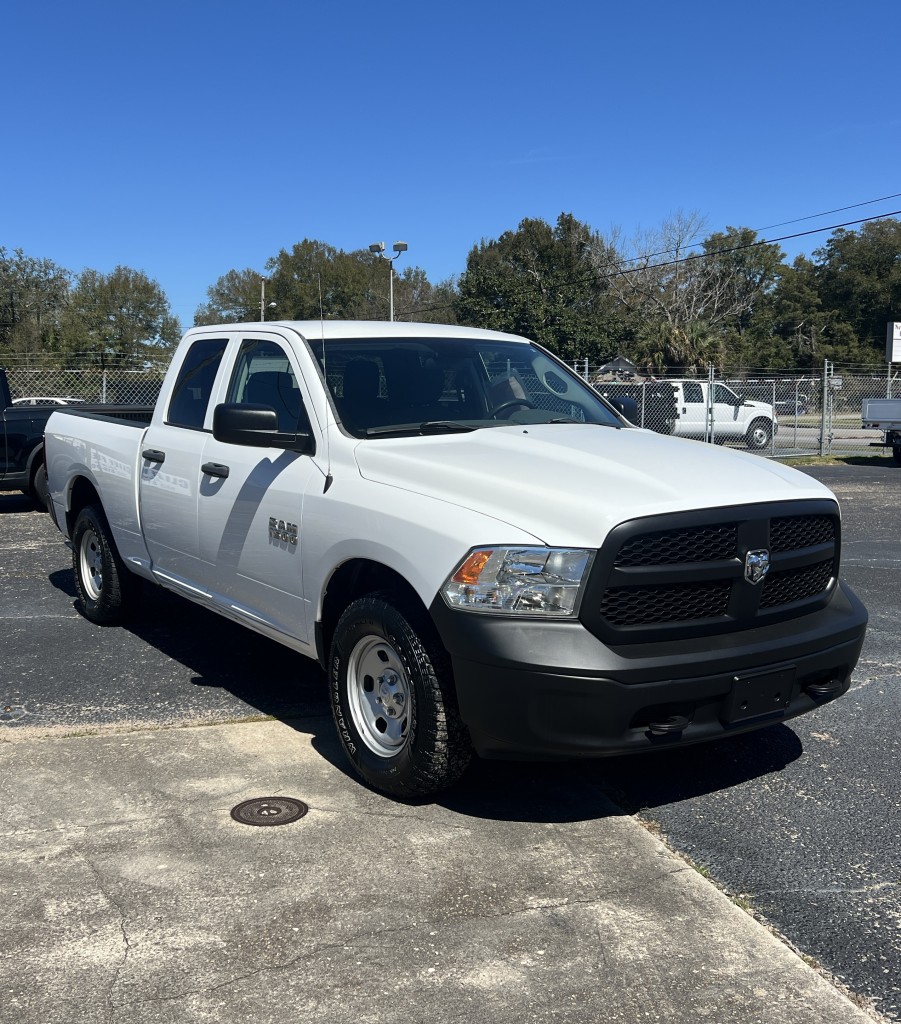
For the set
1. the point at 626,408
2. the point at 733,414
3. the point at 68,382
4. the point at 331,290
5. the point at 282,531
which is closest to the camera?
the point at 282,531

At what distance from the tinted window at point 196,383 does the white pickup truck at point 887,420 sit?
1881 centimetres

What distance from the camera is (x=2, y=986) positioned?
114 inches

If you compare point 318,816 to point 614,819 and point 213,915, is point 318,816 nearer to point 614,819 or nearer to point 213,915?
point 213,915

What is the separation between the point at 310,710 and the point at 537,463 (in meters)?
2.00

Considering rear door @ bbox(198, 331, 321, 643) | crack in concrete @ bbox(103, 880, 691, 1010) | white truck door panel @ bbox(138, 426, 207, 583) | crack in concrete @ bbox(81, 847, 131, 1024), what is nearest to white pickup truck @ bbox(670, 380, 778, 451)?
white truck door panel @ bbox(138, 426, 207, 583)

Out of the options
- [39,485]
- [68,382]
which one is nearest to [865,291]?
[68,382]

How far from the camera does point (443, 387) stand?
17.0 ft

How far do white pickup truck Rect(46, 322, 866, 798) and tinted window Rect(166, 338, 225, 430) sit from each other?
0.13m

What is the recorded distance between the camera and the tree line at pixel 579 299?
181ft

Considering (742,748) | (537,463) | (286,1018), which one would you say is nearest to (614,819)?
(742,748)

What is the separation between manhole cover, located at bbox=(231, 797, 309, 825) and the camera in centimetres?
402

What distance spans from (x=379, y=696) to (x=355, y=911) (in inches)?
42.0

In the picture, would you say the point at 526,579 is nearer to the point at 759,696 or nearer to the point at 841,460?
the point at 759,696

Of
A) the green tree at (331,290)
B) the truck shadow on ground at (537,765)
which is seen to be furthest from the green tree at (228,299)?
the truck shadow on ground at (537,765)
